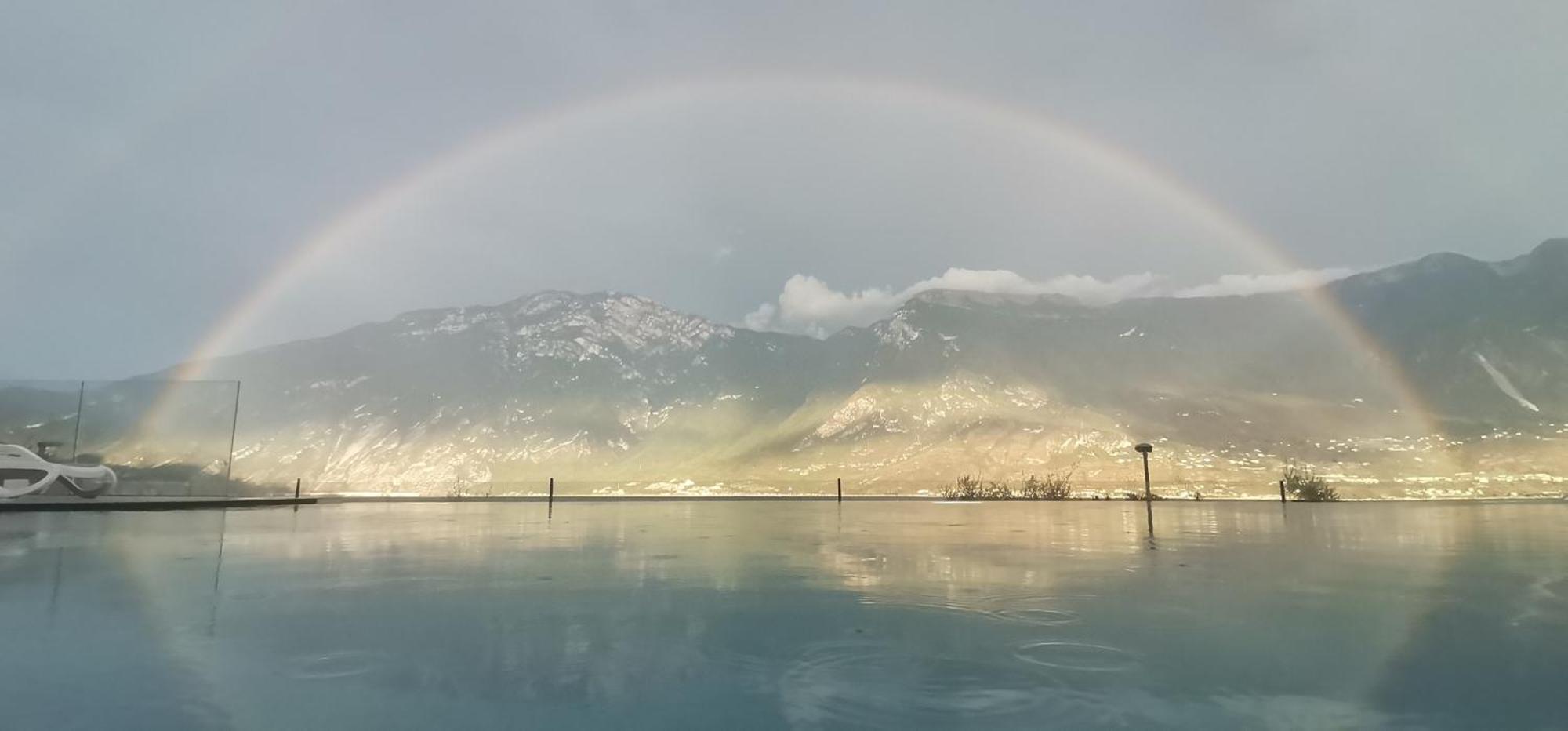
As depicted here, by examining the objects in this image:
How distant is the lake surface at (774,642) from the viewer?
238 inches

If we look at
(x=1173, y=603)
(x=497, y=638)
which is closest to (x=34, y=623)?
(x=497, y=638)

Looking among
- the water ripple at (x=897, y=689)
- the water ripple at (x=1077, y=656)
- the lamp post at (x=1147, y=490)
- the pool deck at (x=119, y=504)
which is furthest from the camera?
the lamp post at (x=1147, y=490)

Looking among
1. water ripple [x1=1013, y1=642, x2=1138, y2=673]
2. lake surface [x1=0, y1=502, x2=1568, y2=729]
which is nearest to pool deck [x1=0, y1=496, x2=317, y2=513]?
lake surface [x1=0, y1=502, x2=1568, y2=729]

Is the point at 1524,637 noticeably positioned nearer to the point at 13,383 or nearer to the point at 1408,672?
the point at 1408,672

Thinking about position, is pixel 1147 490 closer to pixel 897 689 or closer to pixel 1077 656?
pixel 1077 656

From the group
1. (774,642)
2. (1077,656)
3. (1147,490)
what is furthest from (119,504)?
(1147,490)

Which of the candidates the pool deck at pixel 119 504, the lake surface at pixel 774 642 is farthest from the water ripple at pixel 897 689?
the pool deck at pixel 119 504

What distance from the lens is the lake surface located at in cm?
604

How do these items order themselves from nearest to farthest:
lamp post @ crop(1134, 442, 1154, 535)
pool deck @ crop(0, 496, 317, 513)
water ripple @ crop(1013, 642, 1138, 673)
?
water ripple @ crop(1013, 642, 1138, 673), pool deck @ crop(0, 496, 317, 513), lamp post @ crop(1134, 442, 1154, 535)

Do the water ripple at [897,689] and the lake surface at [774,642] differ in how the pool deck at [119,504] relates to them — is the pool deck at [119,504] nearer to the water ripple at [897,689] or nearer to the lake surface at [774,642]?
the lake surface at [774,642]

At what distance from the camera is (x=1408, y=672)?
7418mm

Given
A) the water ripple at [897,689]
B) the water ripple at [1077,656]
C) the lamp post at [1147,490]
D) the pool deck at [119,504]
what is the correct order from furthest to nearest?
the lamp post at [1147,490]
the pool deck at [119,504]
the water ripple at [1077,656]
the water ripple at [897,689]

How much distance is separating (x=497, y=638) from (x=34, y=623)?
5770 mm

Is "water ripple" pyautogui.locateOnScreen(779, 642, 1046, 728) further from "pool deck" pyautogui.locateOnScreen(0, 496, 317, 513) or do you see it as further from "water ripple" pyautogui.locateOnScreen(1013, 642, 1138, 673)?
"pool deck" pyautogui.locateOnScreen(0, 496, 317, 513)
